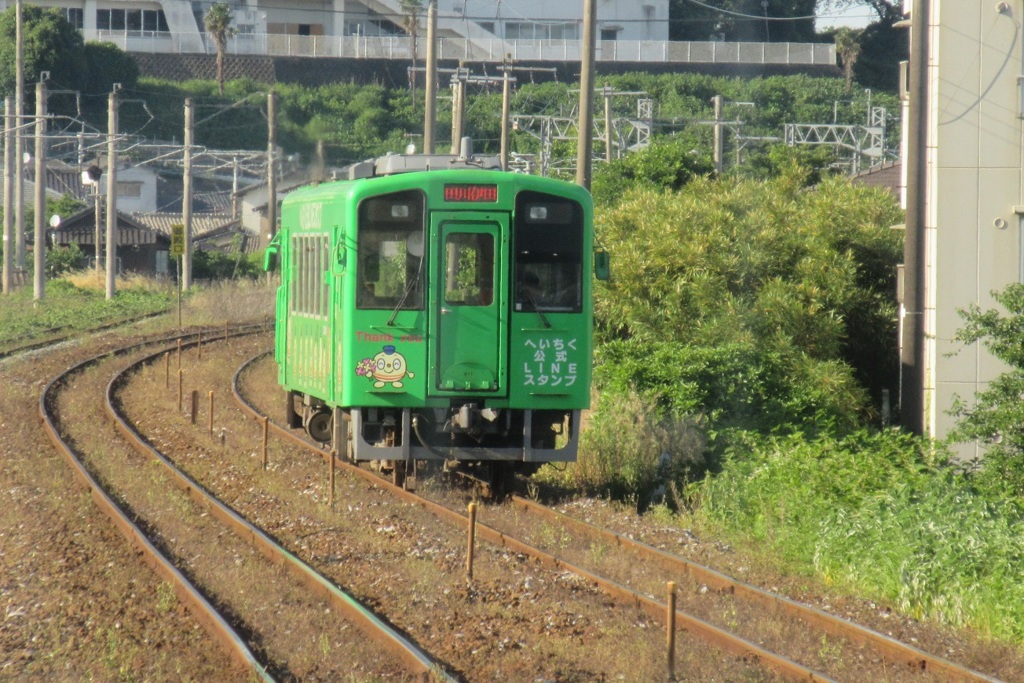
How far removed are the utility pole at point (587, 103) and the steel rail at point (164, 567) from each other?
6.81 meters

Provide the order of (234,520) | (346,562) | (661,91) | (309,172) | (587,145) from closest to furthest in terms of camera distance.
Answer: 1. (346,562)
2. (234,520)
3. (587,145)
4. (309,172)
5. (661,91)

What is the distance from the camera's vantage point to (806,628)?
8.11 metres

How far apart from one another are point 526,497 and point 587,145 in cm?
556

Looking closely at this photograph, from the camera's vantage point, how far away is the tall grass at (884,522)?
8.56 metres

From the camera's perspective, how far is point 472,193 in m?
11.4

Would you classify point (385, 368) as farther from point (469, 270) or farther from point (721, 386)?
point (721, 386)

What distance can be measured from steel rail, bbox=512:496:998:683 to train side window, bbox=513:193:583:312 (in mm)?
1884

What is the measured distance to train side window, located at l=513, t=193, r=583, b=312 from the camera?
11.4 m

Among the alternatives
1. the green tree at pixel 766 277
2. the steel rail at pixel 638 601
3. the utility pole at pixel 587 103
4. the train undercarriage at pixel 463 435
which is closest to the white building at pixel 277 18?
the green tree at pixel 766 277

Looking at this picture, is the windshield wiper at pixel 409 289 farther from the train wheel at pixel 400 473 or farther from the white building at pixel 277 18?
the white building at pixel 277 18

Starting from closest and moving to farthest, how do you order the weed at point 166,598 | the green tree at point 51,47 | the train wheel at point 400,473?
1. the weed at point 166,598
2. the train wheel at point 400,473
3. the green tree at point 51,47

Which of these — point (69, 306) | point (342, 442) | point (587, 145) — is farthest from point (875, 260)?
point (69, 306)

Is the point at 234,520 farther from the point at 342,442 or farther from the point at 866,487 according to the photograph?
the point at 866,487

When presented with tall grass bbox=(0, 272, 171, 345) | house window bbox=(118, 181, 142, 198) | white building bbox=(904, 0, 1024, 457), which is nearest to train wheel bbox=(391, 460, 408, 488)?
white building bbox=(904, 0, 1024, 457)
